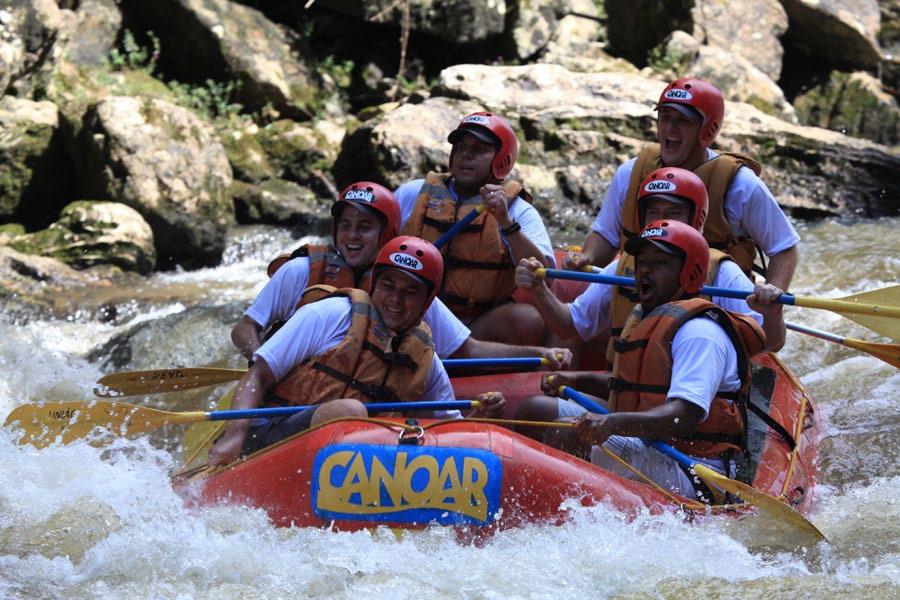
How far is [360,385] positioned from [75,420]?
1243mm

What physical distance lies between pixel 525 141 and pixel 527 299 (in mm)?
4567

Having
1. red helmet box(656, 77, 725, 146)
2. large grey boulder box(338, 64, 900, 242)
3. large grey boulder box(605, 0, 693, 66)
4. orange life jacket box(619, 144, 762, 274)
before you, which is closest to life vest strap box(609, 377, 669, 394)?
orange life jacket box(619, 144, 762, 274)

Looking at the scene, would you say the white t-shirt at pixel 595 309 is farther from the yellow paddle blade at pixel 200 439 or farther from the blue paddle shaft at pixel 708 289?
the yellow paddle blade at pixel 200 439

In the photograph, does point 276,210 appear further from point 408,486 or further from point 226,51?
point 408,486

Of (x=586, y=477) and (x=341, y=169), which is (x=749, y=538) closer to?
(x=586, y=477)

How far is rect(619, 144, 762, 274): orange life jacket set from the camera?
5.81 metres

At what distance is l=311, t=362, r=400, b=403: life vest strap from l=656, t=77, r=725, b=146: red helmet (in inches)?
85.1

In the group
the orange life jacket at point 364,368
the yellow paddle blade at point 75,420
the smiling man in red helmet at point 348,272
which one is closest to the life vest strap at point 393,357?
the orange life jacket at point 364,368

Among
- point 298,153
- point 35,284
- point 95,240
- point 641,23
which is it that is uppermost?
point 641,23

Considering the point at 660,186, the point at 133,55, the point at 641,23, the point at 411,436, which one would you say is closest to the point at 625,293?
the point at 660,186

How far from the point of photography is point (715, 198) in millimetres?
5809

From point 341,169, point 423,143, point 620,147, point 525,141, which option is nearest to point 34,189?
point 341,169

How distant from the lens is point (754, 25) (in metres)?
13.6

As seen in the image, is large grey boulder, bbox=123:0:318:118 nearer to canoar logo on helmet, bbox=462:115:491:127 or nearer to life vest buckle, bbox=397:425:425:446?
canoar logo on helmet, bbox=462:115:491:127
